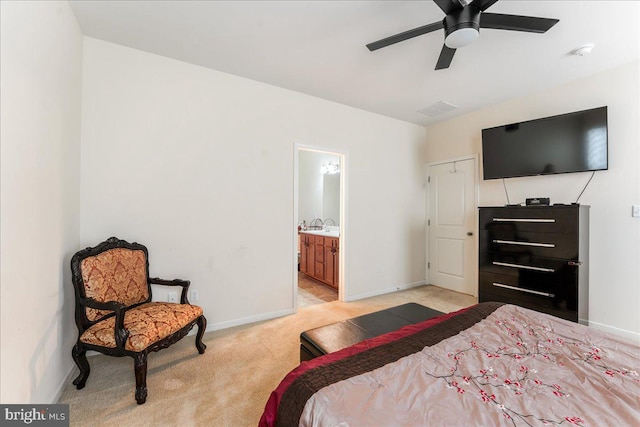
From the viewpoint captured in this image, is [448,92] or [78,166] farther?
[448,92]

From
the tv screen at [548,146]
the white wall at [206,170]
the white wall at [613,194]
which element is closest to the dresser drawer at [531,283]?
the white wall at [613,194]

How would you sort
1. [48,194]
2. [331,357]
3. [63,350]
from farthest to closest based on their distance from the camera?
[63,350] < [48,194] < [331,357]

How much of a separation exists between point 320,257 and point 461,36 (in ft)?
11.4

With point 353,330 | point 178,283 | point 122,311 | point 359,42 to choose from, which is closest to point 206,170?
point 178,283

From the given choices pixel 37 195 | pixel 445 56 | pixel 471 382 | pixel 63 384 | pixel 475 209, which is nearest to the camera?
pixel 471 382

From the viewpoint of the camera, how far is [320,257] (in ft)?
14.5

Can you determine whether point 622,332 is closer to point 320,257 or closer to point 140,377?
point 320,257

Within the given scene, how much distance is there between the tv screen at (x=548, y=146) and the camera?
2.71 meters

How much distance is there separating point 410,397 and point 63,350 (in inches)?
93.5

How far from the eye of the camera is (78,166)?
2158 millimetres

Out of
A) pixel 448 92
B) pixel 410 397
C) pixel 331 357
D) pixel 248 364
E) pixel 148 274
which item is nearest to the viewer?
pixel 410 397

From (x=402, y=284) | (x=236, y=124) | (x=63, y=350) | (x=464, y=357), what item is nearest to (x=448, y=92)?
(x=236, y=124)

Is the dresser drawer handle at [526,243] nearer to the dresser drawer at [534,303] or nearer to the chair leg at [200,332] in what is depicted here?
the dresser drawer at [534,303]

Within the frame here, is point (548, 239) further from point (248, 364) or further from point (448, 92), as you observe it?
point (248, 364)
